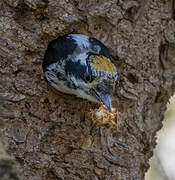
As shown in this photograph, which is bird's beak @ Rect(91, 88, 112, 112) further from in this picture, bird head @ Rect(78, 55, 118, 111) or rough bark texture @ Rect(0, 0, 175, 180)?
rough bark texture @ Rect(0, 0, 175, 180)

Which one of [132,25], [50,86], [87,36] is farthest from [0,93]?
[132,25]

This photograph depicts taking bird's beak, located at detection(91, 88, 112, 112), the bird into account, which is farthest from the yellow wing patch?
bird's beak, located at detection(91, 88, 112, 112)

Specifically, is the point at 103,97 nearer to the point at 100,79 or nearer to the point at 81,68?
the point at 100,79

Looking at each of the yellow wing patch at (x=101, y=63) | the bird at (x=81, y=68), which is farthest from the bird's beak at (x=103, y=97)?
the yellow wing patch at (x=101, y=63)

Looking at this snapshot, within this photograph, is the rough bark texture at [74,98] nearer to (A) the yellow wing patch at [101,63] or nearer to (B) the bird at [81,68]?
(B) the bird at [81,68]

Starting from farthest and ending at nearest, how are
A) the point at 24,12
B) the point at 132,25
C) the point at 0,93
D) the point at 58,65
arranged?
the point at 132,25, the point at 58,65, the point at 24,12, the point at 0,93

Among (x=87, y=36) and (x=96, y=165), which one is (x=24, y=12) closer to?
(x=87, y=36)
